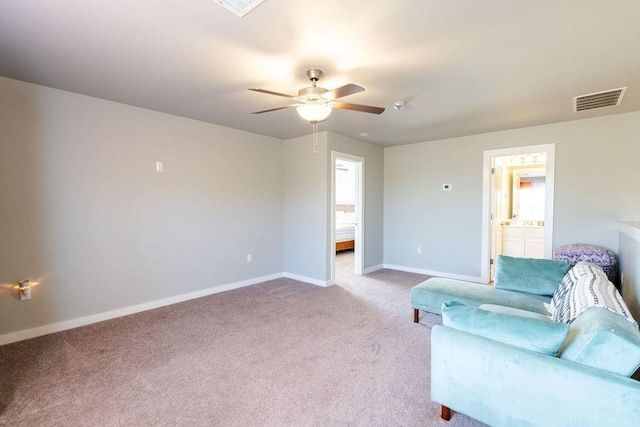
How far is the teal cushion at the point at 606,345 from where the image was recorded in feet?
4.09

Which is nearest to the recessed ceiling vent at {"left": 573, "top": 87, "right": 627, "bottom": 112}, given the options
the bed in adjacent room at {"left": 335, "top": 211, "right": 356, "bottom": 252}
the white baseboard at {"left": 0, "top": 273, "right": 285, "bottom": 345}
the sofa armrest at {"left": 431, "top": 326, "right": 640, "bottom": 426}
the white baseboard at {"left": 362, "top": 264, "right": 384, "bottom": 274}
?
the sofa armrest at {"left": 431, "top": 326, "right": 640, "bottom": 426}

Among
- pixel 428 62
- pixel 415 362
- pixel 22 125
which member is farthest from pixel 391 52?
pixel 22 125

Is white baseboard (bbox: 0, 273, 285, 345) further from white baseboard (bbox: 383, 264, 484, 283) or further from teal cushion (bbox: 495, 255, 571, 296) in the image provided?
teal cushion (bbox: 495, 255, 571, 296)

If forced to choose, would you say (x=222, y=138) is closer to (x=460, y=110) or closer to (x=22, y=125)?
(x=22, y=125)

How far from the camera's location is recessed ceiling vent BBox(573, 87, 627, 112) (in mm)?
3008

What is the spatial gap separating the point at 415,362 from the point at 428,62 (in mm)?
2462

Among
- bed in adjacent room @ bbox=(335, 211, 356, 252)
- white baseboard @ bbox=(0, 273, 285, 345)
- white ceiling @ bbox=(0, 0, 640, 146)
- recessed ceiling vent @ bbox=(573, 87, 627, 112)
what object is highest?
white ceiling @ bbox=(0, 0, 640, 146)

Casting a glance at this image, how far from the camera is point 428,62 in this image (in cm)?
238

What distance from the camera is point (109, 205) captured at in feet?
10.9

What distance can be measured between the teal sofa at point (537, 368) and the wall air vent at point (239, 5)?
2142 mm

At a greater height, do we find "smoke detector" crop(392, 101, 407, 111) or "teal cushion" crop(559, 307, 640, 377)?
"smoke detector" crop(392, 101, 407, 111)

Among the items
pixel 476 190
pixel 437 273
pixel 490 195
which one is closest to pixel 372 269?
pixel 437 273

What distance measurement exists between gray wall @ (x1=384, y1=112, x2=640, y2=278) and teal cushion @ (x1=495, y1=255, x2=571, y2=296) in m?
1.60

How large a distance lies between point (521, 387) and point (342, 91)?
212cm
